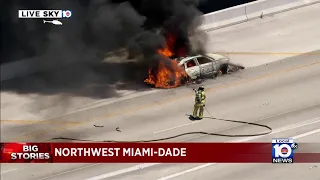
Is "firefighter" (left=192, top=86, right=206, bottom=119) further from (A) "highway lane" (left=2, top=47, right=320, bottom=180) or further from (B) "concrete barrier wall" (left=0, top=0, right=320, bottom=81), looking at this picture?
(B) "concrete barrier wall" (left=0, top=0, right=320, bottom=81)

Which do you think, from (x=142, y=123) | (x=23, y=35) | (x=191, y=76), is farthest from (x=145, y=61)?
(x=23, y=35)

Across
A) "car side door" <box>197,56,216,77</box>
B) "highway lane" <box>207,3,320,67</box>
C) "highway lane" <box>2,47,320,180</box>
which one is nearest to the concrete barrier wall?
"highway lane" <box>207,3,320,67</box>

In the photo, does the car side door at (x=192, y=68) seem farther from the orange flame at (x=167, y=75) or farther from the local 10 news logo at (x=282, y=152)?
the local 10 news logo at (x=282, y=152)

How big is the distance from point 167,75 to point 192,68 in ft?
3.73

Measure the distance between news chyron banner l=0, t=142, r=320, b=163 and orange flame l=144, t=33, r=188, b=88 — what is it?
20.7 ft

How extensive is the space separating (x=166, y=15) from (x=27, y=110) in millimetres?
7204

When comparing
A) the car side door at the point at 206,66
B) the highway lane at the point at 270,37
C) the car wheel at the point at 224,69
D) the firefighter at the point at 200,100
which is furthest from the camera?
the highway lane at the point at 270,37

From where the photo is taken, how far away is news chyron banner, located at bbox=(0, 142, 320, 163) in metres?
23.3

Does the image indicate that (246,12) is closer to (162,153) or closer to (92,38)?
(92,38)

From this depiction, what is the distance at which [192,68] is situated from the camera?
3120 centimetres

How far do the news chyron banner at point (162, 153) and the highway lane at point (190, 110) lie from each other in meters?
0.79

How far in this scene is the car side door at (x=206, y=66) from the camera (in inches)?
1237

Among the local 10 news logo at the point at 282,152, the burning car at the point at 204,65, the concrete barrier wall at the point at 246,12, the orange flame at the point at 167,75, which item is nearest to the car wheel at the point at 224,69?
the burning car at the point at 204,65

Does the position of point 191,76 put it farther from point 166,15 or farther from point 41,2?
point 41,2
